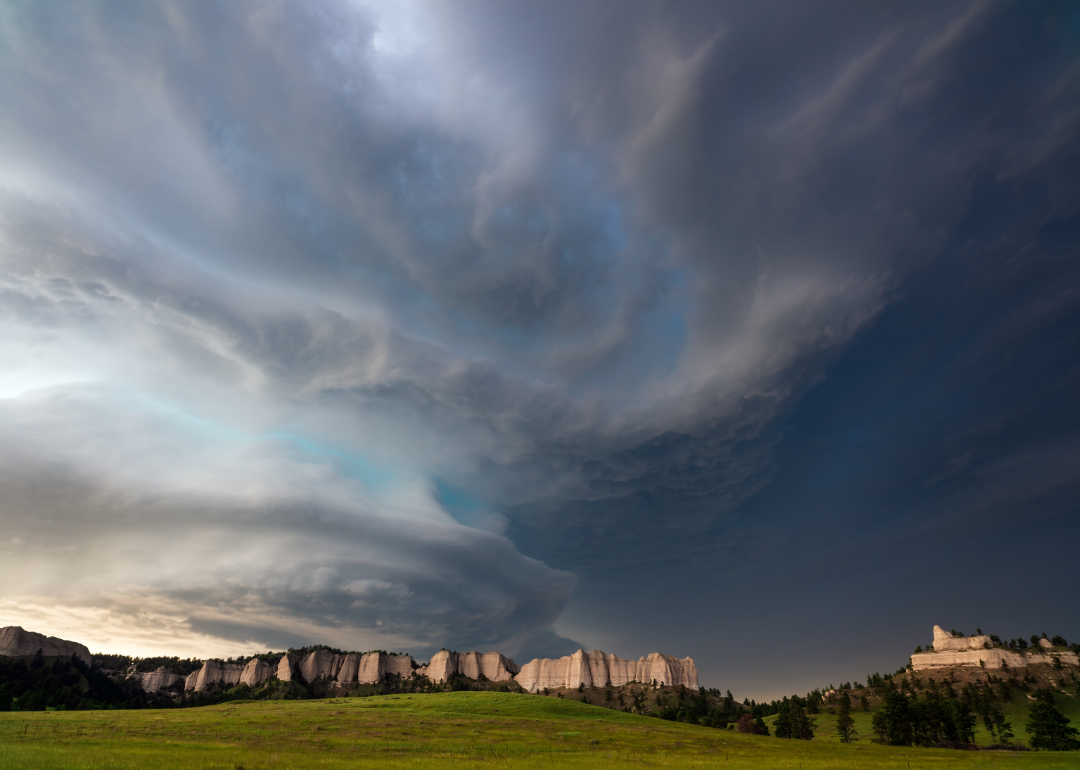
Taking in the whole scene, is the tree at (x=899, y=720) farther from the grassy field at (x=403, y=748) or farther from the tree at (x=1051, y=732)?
the grassy field at (x=403, y=748)

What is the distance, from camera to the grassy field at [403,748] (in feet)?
153

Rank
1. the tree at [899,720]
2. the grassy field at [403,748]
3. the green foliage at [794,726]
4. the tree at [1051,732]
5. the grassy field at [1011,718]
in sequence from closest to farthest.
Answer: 1. the grassy field at [403,748]
2. the tree at [1051,732]
3. the tree at [899,720]
4. the green foliage at [794,726]
5. the grassy field at [1011,718]

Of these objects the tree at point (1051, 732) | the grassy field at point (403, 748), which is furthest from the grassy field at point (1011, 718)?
the grassy field at point (403, 748)

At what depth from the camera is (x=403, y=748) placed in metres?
64.1

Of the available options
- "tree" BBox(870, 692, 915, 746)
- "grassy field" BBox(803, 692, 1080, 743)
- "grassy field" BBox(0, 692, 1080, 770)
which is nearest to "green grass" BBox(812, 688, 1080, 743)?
"grassy field" BBox(803, 692, 1080, 743)

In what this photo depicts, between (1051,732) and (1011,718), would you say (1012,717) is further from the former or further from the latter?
(1051,732)

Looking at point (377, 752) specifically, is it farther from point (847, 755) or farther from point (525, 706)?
point (525, 706)

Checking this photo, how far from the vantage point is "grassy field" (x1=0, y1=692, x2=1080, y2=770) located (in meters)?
46.6

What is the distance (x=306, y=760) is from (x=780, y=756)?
191ft

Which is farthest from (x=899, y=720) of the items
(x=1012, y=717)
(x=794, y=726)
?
(x=1012, y=717)

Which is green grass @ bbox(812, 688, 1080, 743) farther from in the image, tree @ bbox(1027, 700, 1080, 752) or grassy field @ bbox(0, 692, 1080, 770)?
grassy field @ bbox(0, 692, 1080, 770)

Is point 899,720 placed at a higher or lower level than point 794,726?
higher

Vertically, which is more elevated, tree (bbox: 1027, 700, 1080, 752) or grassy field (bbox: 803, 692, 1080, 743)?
tree (bbox: 1027, 700, 1080, 752)

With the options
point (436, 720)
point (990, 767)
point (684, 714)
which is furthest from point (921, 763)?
point (684, 714)
